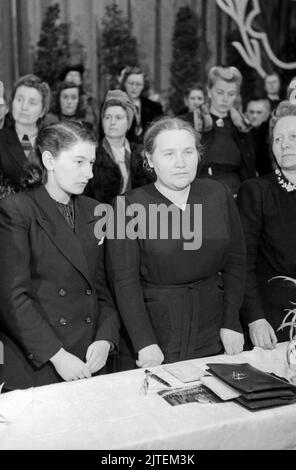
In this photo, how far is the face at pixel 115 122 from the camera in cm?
388

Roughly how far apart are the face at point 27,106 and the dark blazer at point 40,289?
1618mm

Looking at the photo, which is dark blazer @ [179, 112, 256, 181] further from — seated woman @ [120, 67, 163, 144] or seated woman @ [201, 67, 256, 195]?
seated woman @ [120, 67, 163, 144]

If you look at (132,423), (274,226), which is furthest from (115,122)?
(132,423)

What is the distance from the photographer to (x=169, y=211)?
2260 millimetres

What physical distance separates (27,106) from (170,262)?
1.87 metres

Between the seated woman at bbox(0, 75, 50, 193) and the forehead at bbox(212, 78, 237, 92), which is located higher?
the forehead at bbox(212, 78, 237, 92)

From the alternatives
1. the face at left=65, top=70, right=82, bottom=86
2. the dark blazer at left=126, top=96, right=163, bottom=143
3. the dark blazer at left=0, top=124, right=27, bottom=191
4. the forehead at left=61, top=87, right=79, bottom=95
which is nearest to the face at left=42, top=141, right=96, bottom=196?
the dark blazer at left=0, top=124, right=27, bottom=191

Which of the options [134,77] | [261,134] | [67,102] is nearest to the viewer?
[67,102]

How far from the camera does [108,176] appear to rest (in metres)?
3.76

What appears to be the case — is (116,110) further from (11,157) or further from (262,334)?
(262,334)

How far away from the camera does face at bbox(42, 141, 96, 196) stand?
215 centimetres

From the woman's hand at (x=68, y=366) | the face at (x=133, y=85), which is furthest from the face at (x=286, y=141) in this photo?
the face at (x=133, y=85)

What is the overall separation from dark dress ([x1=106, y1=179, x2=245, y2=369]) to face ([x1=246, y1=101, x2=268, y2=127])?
11.5 feet
